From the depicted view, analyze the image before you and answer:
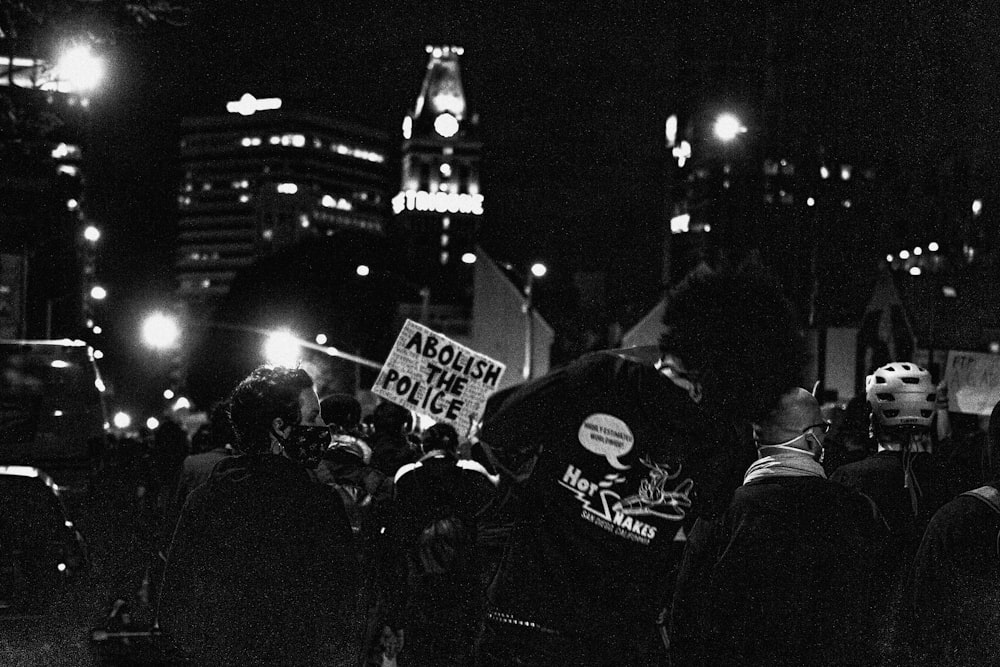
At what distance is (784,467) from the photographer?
11.4 feet

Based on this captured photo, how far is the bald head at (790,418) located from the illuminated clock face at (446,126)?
396 ft

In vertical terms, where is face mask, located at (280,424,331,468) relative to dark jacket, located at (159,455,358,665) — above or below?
above

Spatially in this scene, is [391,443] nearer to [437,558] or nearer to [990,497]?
[437,558]

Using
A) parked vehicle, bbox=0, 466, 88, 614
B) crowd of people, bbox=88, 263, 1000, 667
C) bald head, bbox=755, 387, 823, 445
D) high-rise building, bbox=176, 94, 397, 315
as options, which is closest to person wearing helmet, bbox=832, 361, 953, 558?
crowd of people, bbox=88, 263, 1000, 667

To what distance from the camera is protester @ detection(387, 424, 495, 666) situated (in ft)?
20.5

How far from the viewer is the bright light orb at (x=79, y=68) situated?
49.1 feet

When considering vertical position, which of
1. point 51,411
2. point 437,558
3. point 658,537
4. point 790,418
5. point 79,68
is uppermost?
point 79,68

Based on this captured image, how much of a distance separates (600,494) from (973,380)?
8.57 metres

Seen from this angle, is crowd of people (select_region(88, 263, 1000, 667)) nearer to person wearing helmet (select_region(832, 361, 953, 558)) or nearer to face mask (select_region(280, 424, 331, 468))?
face mask (select_region(280, 424, 331, 468))

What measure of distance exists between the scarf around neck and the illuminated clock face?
120670mm

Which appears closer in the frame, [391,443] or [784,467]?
[784,467]

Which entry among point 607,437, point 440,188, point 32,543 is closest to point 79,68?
point 32,543

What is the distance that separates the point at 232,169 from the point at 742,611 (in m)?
192

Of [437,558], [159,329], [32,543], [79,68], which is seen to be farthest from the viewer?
[159,329]
